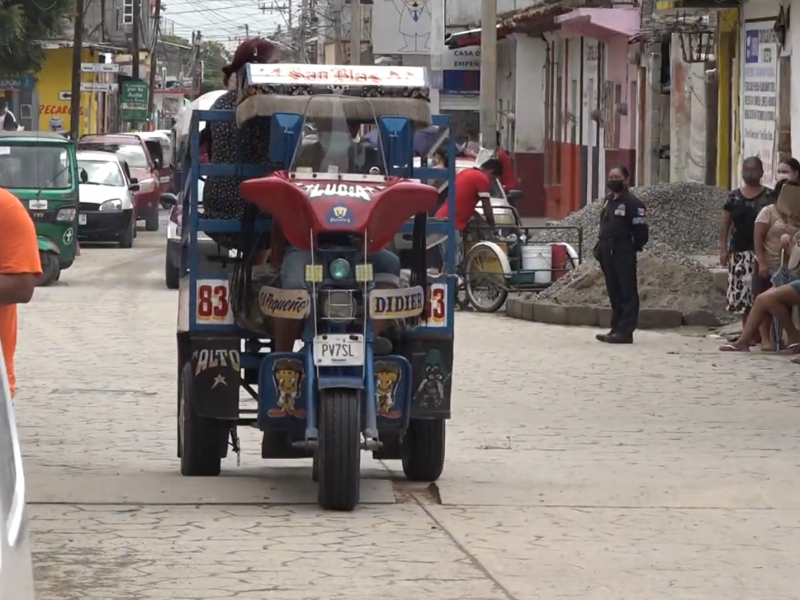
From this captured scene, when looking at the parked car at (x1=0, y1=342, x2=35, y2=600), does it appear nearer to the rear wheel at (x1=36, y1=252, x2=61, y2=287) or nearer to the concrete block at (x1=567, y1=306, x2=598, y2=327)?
the concrete block at (x1=567, y1=306, x2=598, y2=327)

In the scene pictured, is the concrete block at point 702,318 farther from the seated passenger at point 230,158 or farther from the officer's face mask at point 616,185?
the seated passenger at point 230,158

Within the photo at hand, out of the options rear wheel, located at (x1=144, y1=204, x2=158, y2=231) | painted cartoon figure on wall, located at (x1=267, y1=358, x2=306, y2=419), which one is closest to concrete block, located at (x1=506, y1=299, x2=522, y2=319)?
painted cartoon figure on wall, located at (x1=267, y1=358, x2=306, y2=419)

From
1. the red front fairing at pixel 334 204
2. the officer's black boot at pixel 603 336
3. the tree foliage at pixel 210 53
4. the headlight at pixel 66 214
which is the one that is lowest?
the officer's black boot at pixel 603 336

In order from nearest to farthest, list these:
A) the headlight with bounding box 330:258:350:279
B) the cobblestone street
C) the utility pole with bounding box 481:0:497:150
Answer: the cobblestone street < the headlight with bounding box 330:258:350:279 < the utility pole with bounding box 481:0:497:150

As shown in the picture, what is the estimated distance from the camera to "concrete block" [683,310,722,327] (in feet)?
62.9

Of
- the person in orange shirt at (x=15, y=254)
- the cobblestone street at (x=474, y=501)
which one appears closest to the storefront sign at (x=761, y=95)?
the cobblestone street at (x=474, y=501)

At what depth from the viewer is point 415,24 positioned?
55.3 meters

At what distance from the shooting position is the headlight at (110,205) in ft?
98.6

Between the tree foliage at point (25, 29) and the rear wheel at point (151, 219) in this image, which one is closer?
the tree foliage at point (25, 29)

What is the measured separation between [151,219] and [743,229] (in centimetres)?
2187

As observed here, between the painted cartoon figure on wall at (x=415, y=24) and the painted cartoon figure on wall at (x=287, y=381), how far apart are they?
46.9m

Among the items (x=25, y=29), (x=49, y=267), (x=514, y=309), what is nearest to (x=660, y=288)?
(x=514, y=309)

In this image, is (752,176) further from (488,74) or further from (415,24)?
(415,24)

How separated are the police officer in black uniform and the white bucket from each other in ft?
12.3
